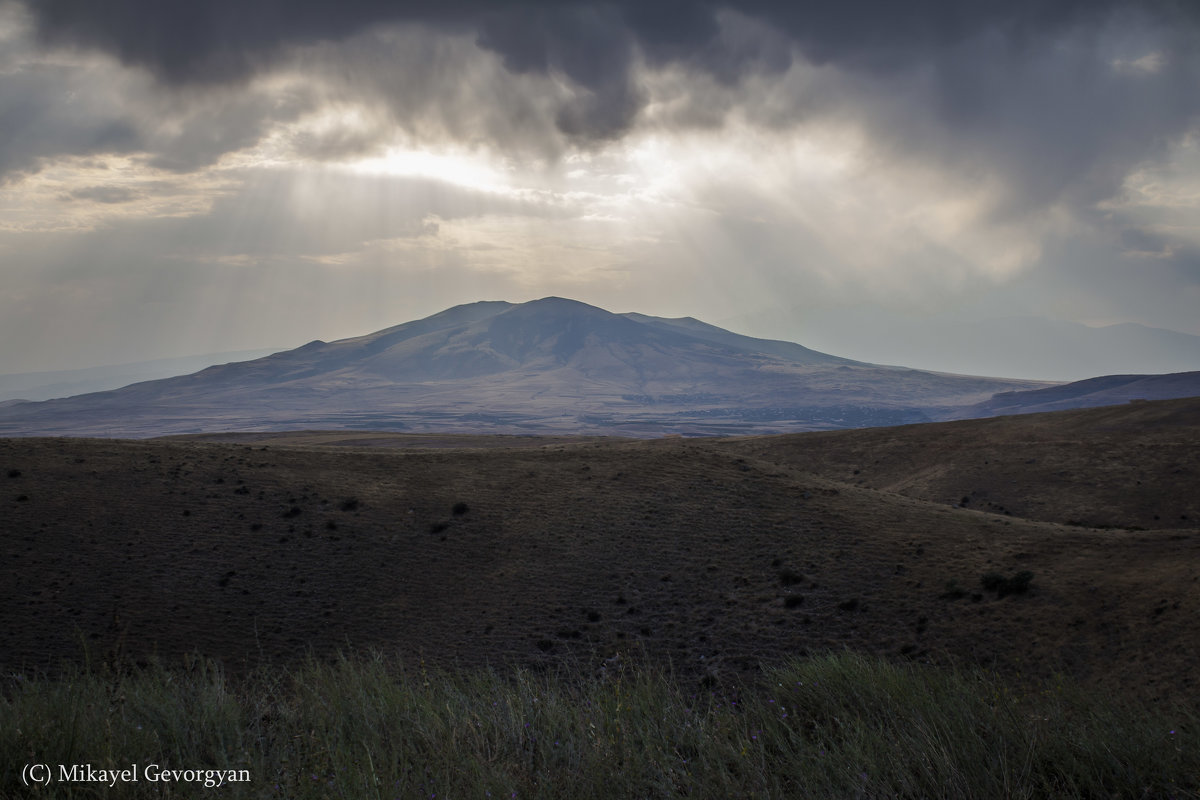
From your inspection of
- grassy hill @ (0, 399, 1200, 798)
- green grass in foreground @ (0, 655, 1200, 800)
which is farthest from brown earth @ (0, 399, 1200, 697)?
green grass in foreground @ (0, 655, 1200, 800)

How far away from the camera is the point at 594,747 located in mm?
7812

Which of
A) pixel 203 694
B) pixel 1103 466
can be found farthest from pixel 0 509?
pixel 1103 466

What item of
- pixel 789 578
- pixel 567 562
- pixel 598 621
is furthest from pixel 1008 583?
pixel 567 562

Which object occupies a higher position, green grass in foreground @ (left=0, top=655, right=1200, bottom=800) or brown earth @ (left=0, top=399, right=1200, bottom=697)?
green grass in foreground @ (left=0, top=655, right=1200, bottom=800)

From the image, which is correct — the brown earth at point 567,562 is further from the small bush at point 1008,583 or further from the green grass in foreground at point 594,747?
the green grass in foreground at point 594,747

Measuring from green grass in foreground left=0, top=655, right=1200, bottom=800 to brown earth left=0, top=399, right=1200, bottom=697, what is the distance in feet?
28.9

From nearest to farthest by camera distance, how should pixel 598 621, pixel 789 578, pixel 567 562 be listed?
pixel 598 621 → pixel 789 578 → pixel 567 562

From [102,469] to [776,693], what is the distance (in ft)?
145

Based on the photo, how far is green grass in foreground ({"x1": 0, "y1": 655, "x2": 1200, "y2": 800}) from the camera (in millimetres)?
6734

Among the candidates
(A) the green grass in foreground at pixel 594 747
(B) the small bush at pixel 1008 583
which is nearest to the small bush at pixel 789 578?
(B) the small bush at pixel 1008 583

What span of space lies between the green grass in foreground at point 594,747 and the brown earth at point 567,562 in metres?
8.81

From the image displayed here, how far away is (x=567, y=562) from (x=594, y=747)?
2689 cm

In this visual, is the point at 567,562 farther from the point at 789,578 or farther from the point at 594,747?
the point at 594,747

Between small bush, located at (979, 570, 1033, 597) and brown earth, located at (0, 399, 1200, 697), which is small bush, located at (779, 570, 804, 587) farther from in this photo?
small bush, located at (979, 570, 1033, 597)
